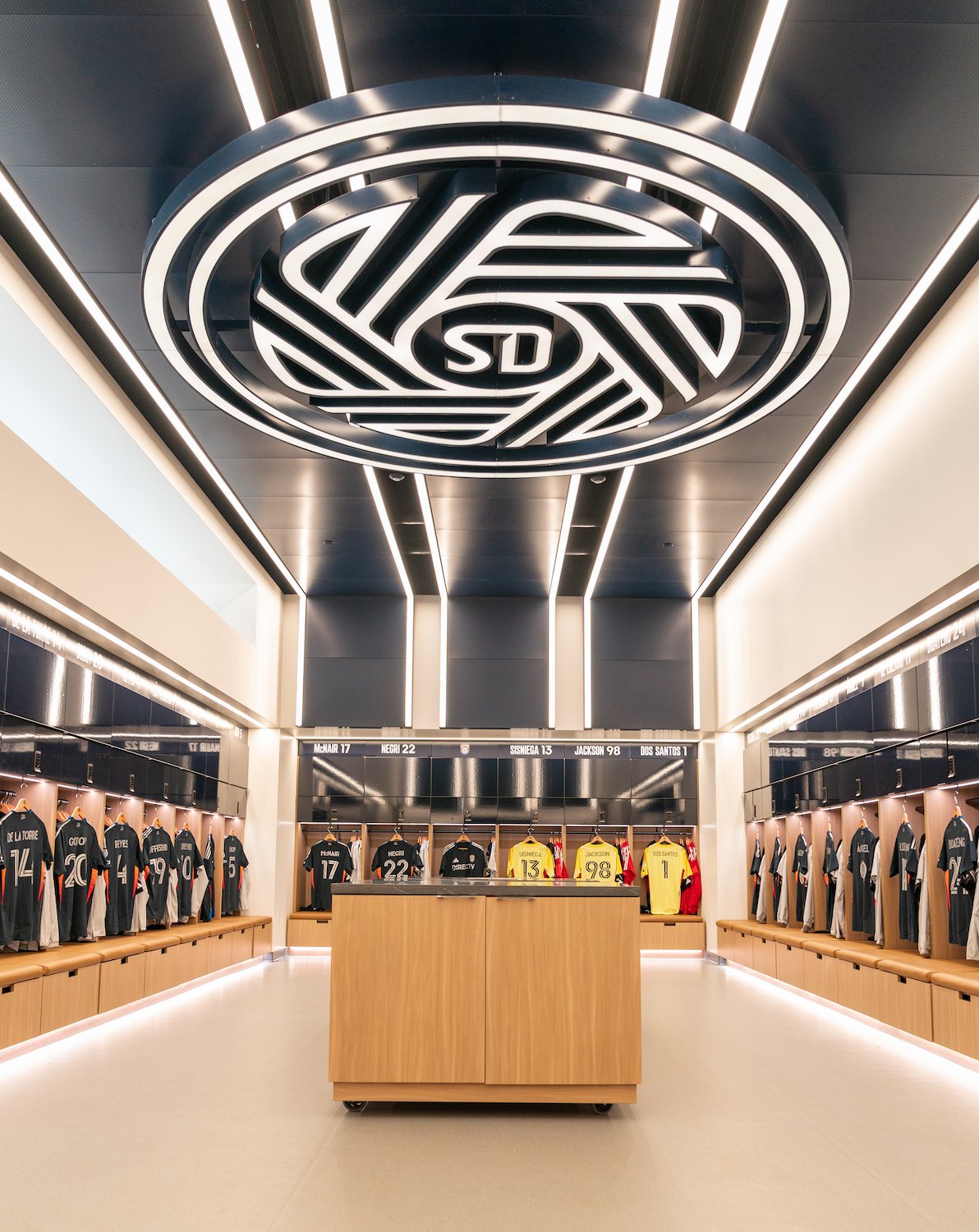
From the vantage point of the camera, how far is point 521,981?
15.9ft

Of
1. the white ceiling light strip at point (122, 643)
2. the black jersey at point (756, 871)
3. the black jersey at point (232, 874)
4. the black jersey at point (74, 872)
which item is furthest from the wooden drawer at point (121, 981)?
the black jersey at point (756, 871)

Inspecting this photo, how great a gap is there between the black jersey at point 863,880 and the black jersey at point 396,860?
544 centimetres

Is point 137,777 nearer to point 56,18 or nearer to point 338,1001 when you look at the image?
point 338,1001

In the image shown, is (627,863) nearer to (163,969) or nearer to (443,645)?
(443,645)

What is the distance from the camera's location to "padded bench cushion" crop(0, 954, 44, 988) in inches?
234

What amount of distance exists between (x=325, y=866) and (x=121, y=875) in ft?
13.9

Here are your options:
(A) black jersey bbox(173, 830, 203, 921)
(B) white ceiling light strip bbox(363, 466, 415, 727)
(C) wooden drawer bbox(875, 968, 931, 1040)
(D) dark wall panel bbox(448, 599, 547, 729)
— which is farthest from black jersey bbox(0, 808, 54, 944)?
(D) dark wall panel bbox(448, 599, 547, 729)

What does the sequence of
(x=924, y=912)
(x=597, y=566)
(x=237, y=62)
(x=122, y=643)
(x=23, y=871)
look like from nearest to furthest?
(x=237, y=62), (x=23, y=871), (x=924, y=912), (x=122, y=643), (x=597, y=566)

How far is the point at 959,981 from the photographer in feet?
20.0

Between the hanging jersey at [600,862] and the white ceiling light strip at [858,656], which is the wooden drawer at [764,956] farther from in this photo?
the white ceiling light strip at [858,656]

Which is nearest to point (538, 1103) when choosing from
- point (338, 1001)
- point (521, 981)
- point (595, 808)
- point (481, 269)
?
point (521, 981)

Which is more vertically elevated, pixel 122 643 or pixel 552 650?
pixel 552 650

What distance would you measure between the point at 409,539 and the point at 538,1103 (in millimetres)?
6862

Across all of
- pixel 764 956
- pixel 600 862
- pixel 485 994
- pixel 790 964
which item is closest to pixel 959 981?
pixel 485 994
